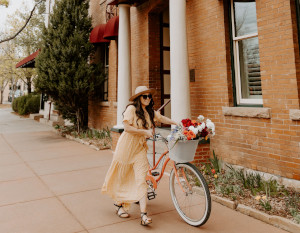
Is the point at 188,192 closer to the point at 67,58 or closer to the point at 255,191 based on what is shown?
the point at 255,191

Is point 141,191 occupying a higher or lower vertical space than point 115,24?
lower

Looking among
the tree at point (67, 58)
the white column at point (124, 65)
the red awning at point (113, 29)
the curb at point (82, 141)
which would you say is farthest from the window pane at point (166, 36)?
the curb at point (82, 141)

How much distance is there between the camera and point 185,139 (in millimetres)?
2840

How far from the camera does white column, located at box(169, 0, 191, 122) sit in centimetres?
532

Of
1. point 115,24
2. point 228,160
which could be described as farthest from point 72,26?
point 228,160

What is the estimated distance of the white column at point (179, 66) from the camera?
532 centimetres

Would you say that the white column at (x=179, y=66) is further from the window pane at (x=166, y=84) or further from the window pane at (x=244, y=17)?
the window pane at (x=166, y=84)

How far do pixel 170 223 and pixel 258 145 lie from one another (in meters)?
2.30

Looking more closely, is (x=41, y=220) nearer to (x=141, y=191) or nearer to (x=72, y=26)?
(x=141, y=191)

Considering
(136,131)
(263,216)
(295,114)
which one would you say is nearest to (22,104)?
(136,131)

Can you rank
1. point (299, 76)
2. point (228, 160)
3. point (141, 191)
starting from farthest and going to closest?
point (228, 160) < point (299, 76) < point (141, 191)

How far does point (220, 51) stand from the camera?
520 centimetres

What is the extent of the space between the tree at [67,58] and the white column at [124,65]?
2.46m

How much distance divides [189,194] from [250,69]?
117 inches
